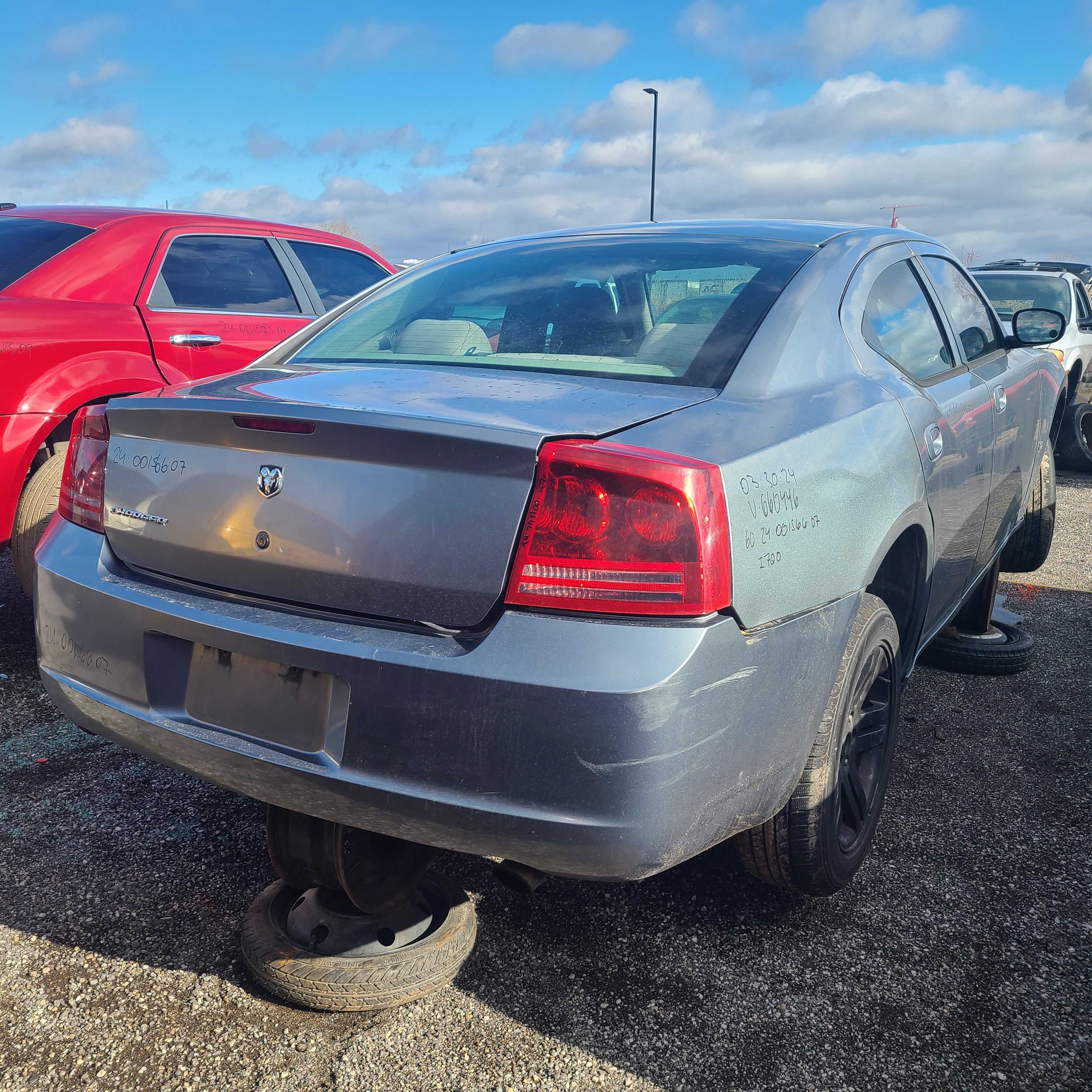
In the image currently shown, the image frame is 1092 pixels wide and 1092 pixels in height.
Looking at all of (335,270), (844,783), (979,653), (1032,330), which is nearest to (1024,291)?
(1032,330)

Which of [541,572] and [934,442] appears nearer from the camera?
[541,572]

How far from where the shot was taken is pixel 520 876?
1837 mm

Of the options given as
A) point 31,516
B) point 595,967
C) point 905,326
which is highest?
point 905,326

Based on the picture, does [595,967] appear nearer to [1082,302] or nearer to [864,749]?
[864,749]

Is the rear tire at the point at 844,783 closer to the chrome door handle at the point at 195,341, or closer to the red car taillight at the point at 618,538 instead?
the red car taillight at the point at 618,538

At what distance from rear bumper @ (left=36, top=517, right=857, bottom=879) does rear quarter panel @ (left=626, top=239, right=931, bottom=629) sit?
0.36 feet

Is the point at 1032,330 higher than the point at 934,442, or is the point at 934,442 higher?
the point at 1032,330

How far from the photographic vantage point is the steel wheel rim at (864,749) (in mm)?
2270

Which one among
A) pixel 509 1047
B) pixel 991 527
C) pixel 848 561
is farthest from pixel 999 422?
pixel 509 1047

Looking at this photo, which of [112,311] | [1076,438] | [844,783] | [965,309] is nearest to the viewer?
[844,783]

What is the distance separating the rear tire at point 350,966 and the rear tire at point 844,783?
691mm

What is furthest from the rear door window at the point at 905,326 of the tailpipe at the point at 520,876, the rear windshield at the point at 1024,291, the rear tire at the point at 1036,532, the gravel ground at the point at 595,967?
the rear windshield at the point at 1024,291

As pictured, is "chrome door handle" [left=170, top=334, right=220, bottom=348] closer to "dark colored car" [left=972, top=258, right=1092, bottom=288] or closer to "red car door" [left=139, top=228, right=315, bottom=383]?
"red car door" [left=139, top=228, right=315, bottom=383]

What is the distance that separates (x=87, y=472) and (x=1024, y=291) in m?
10.5
